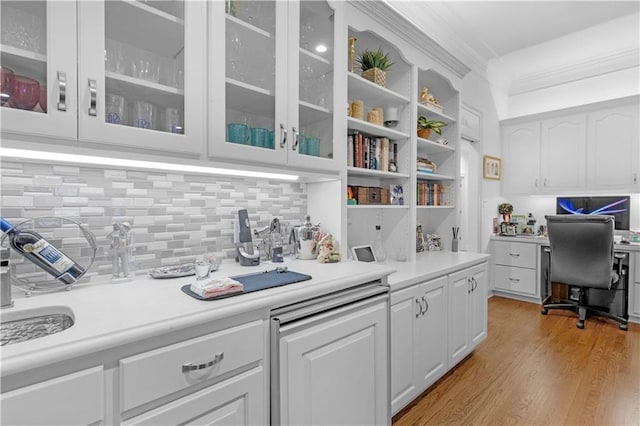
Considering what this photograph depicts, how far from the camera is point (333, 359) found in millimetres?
1346

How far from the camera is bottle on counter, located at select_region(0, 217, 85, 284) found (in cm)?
111

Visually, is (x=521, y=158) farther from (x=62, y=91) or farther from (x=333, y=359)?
(x=62, y=91)

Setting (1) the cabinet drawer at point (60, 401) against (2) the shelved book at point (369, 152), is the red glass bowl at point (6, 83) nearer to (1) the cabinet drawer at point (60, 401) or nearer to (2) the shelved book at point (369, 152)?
(1) the cabinet drawer at point (60, 401)

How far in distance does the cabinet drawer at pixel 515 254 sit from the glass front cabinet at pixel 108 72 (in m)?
4.12

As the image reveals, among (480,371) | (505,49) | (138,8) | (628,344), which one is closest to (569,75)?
(505,49)

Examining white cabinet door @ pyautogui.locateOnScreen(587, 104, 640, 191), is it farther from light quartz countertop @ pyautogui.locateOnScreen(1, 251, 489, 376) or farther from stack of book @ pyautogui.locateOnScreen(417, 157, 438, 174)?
light quartz countertop @ pyautogui.locateOnScreen(1, 251, 489, 376)

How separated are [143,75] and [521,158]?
184 inches

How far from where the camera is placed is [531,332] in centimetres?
320

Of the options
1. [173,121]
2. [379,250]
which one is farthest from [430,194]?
[173,121]

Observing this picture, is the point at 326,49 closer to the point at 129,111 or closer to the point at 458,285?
the point at 129,111

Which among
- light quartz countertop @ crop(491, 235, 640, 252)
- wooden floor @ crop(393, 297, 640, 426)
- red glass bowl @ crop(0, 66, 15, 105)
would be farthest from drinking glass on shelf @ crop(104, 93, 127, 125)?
light quartz countertop @ crop(491, 235, 640, 252)

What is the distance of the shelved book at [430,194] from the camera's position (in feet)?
9.34

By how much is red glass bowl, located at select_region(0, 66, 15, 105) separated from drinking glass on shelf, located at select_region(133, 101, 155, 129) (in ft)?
1.06

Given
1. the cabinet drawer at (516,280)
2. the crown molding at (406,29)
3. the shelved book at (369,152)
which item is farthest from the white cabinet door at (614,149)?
the shelved book at (369,152)
